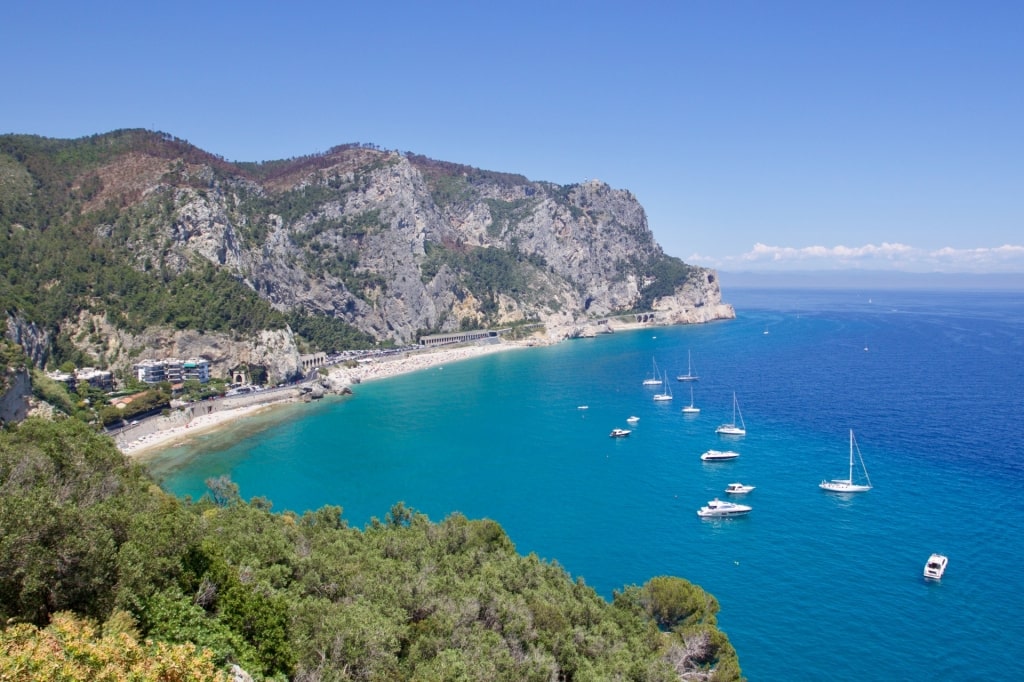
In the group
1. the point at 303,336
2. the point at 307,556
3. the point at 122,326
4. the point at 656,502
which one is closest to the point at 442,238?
the point at 303,336

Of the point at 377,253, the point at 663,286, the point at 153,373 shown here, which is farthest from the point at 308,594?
the point at 663,286

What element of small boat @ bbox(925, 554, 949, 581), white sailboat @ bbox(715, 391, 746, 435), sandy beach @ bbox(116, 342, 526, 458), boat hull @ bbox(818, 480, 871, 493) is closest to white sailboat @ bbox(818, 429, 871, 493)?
boat hull @ bbox(818, 480, 871, 493)

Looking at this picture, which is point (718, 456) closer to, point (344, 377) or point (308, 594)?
point (308, 594)

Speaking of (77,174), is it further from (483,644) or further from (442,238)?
(483,644)

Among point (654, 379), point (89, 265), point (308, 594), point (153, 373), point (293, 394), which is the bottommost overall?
point (654, 379)

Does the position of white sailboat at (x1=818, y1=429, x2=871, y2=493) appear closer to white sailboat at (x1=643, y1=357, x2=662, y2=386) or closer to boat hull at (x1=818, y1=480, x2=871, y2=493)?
boat hull at (x1=818, y1=480, x2=871, y2=493)

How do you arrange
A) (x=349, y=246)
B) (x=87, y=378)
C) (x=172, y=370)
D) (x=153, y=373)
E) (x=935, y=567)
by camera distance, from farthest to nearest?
1. (x=349, y=246)
2. (x=172, y=370)
3. (x=153, y=373)
4. (x=87, y=378)
5. (x=935, y=567)
